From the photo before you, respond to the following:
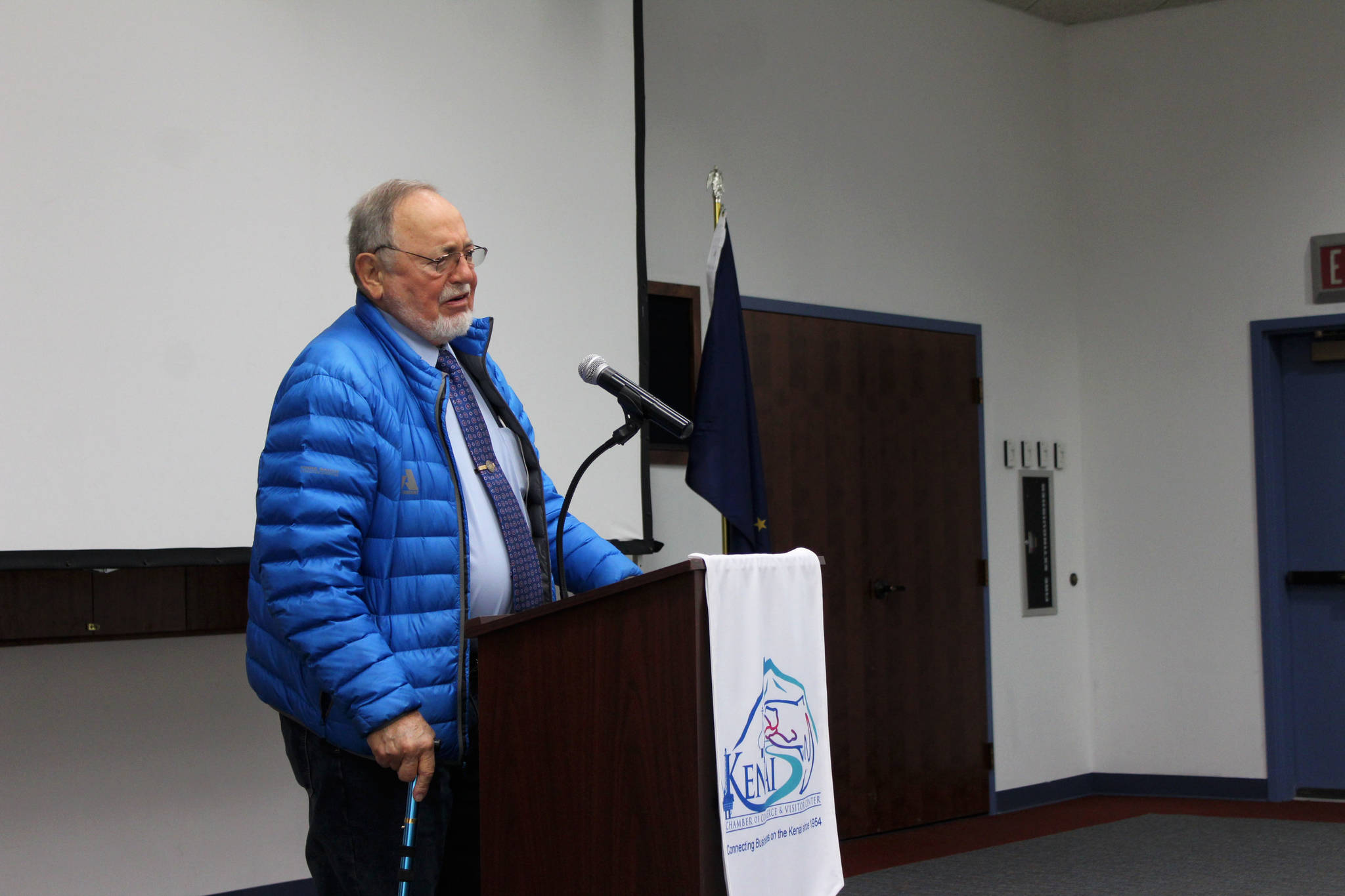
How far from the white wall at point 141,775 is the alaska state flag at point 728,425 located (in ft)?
4.80

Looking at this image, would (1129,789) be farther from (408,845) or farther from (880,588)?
(408,845)

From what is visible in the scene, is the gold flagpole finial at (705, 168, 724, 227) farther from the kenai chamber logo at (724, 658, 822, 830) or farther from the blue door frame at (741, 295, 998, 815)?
the kenai chamber logo at (724, 658, 822, 830)

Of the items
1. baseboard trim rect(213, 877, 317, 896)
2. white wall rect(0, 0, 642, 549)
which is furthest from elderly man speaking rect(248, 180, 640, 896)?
baseboard trim rect(213, 877, 317, 896)

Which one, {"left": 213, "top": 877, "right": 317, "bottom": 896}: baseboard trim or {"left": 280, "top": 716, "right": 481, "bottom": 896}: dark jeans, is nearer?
{"left": 280, "top": 716, "right": 481, "bottom": 896}: dark jeans

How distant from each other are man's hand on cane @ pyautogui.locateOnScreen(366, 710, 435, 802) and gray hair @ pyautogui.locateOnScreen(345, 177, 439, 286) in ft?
2.30

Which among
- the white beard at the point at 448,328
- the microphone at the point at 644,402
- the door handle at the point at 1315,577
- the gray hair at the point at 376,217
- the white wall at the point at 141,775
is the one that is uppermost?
the gray hair at the point at 376,217

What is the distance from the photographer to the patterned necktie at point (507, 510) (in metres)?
1.94

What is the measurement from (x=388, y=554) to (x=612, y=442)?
1.19ft

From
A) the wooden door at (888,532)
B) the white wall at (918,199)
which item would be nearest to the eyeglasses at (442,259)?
the white wall at (918,199)

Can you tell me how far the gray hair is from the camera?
197 cm

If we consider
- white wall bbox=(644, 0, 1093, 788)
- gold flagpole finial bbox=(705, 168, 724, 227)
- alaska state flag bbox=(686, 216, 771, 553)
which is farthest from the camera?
white wall bbox=(644, 0, 1093, 788)

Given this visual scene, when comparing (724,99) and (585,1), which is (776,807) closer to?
(585,1)

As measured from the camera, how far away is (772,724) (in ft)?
5.35

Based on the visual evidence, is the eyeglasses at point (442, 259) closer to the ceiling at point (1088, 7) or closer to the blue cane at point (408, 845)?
the blue cane at point (408, 845)
